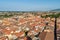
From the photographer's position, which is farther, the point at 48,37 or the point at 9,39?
the point at 48,37

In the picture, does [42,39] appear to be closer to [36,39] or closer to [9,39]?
[36,39]

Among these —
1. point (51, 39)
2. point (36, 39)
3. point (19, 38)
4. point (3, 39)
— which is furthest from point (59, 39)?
point (3, 39)

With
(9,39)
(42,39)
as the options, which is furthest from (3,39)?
(42,39)

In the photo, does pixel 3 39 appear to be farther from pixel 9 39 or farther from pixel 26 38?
pixel 26 38

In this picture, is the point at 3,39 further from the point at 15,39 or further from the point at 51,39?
the point at 51,39

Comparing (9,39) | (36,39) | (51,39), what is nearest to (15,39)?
(9,39)

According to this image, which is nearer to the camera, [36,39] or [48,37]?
[36,39]

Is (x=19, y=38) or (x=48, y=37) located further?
(x=48, y=37)
